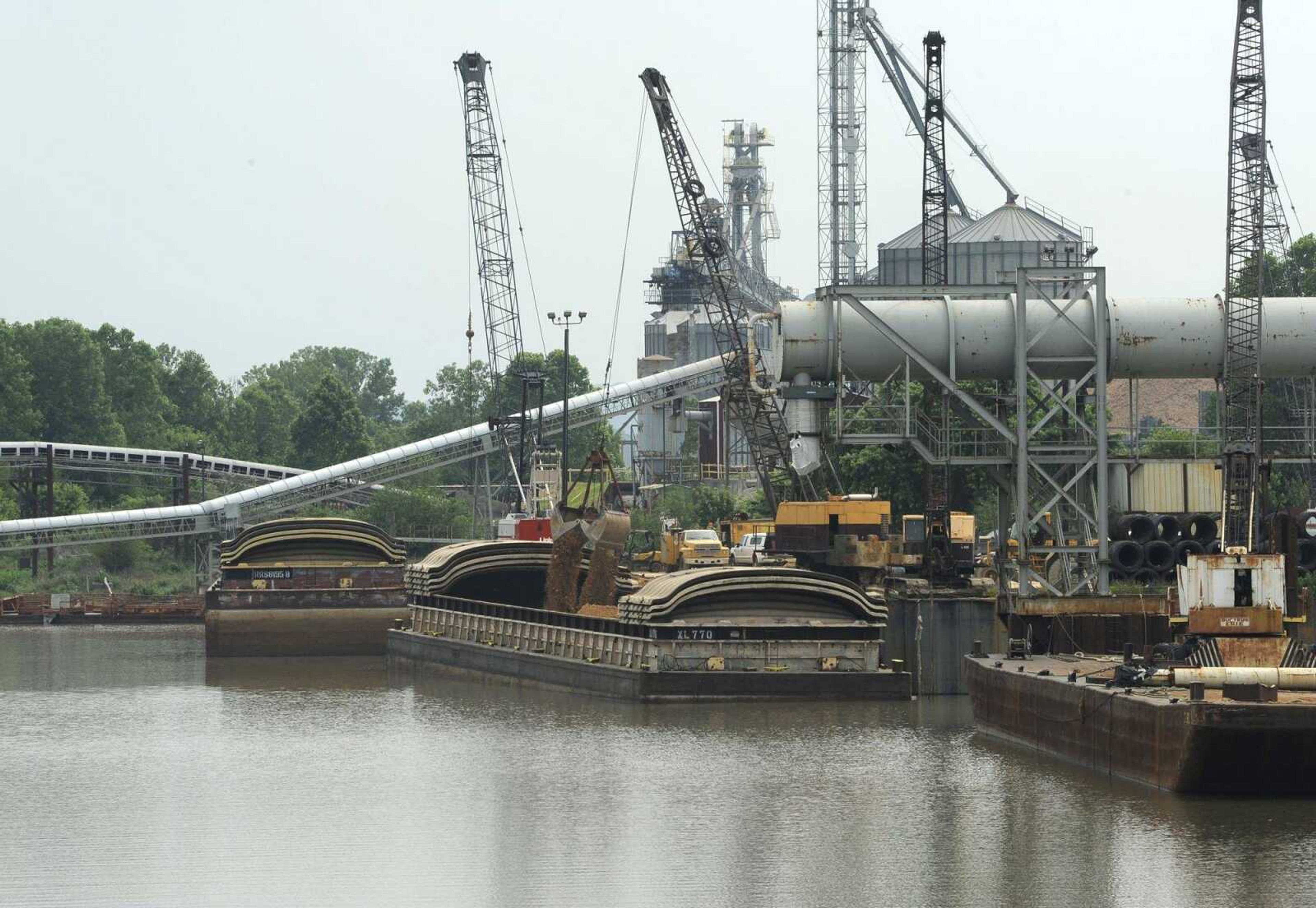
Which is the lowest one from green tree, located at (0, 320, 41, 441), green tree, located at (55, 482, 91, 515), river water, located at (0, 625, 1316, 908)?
river water, located at (0, 625, 1316, 908)

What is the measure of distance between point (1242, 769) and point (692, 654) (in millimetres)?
21987

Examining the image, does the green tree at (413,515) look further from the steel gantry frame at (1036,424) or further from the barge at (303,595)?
the steel gantry frame at (1036,424)

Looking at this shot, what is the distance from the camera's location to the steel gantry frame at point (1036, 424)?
223 ft

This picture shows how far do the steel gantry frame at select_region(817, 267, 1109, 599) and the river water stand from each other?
286 inches

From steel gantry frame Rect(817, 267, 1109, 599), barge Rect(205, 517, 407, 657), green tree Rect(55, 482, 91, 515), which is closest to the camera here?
steel gantry frame Rect(817, 267, 1109, 599)

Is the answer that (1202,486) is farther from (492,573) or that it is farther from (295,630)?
(295,630)

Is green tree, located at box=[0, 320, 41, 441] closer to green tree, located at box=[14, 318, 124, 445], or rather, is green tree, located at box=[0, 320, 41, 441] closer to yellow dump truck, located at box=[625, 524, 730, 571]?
green tree, located at box=[14, 318, 124, 445]

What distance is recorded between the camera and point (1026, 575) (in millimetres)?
68438

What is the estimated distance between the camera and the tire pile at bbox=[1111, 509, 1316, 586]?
68812 millimetres

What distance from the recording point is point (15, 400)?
178125 mm

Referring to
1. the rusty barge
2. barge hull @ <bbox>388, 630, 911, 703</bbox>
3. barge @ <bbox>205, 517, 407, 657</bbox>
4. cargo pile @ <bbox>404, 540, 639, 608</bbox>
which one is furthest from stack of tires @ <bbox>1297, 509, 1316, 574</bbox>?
barge @ <bbox>205, 517, 407, 657</bbox>

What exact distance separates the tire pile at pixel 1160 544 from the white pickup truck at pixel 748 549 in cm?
1584

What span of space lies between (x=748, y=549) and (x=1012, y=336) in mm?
21760

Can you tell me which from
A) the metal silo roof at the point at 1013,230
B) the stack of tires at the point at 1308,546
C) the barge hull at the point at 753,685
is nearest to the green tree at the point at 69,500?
the metal silo roof at the point at 1013,230
